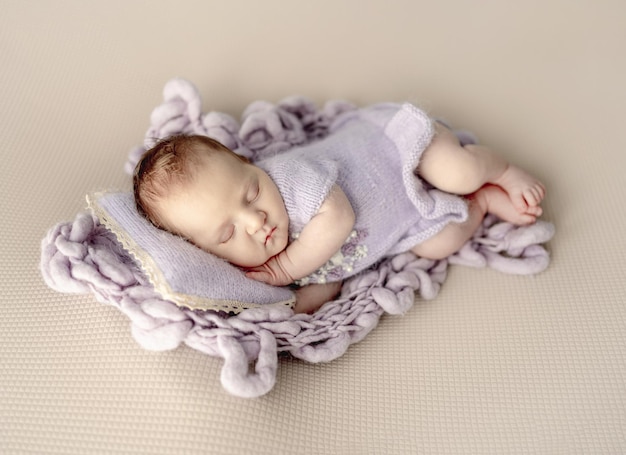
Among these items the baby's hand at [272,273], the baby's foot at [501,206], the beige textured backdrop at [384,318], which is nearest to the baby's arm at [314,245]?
the baby's hand at [272,273]

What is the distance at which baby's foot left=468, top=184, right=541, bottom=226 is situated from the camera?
4.08 feet

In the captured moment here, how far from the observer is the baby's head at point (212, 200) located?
3.35ft

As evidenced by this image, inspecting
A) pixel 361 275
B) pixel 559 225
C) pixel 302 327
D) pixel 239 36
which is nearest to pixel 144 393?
pixel 302 327

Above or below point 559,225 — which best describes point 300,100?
above

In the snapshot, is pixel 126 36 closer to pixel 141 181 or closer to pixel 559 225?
pixel 141 181

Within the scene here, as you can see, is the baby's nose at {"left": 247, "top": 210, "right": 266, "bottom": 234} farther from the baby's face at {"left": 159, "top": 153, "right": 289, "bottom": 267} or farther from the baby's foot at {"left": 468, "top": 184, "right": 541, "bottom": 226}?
the baby's foot at {"left": 468, "top": 184, "right": 541, "bottom": 226}

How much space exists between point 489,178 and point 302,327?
0.56m

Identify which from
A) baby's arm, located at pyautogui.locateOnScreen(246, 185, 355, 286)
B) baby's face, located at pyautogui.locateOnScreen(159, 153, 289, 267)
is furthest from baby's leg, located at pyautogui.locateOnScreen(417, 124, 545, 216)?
baby's face, located at pyautogui.locateOnScreen(159, 153, 289, 267)

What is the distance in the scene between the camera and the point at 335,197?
1.10 meters

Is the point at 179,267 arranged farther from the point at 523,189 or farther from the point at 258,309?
the point at 523,189

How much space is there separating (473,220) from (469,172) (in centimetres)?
13

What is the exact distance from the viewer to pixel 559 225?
49.6 inches

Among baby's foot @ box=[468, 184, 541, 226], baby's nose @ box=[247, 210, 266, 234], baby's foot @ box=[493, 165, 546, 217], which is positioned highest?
baby's foot @ box=[493, 165, 546, 217]

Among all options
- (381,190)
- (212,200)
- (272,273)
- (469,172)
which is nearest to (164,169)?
(212,200)
